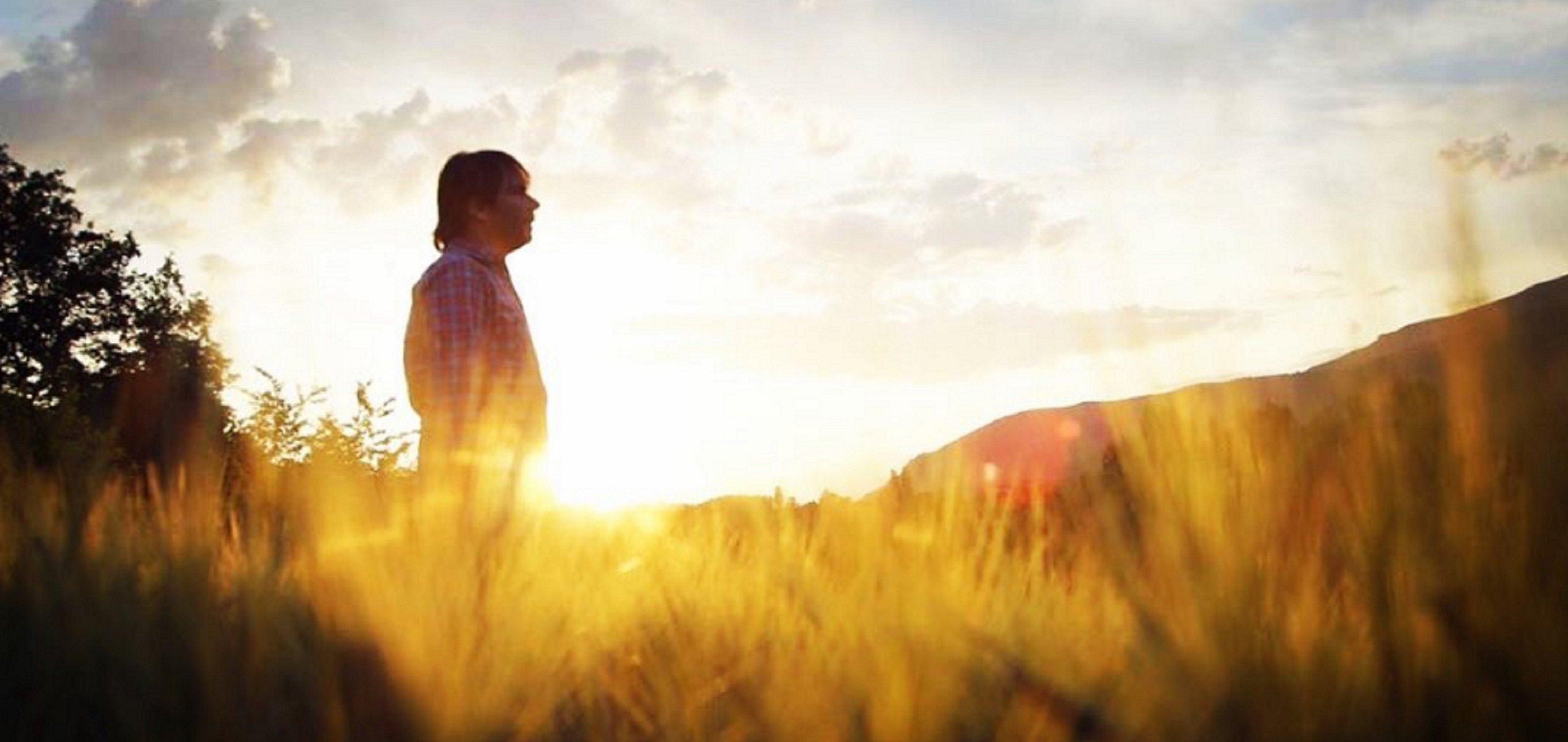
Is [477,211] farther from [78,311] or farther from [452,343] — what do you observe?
[78,311]

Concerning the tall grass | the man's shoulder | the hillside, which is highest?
the man's shoulder

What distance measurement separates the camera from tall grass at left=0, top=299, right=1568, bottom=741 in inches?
92.7

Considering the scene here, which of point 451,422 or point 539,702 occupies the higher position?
point 451,422

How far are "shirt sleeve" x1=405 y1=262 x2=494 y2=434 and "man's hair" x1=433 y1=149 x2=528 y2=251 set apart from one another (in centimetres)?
31

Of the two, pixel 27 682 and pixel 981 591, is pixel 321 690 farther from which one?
pixel 981 591

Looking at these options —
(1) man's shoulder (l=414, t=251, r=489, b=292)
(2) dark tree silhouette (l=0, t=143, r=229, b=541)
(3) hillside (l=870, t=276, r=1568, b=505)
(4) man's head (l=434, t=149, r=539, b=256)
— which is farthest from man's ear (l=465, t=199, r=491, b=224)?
(2) dark tree silhouette (l=0, t=143, r=229, b=541)

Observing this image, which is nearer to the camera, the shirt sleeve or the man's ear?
the shirt sleeve

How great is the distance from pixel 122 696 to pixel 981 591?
184 centimetres

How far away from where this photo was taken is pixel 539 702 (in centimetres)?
299

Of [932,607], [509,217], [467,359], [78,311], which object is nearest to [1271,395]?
[932,607]

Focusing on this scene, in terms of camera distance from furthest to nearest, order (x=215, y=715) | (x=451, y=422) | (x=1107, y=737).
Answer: (x=451, y=422) < (x=215, y=715) < (x=1107, y=737)

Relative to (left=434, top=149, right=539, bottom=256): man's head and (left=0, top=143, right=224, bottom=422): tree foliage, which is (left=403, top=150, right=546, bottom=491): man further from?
(left=0, top=143, right=224, bottom=422): tree foliage

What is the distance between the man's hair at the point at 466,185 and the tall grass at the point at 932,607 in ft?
9.14

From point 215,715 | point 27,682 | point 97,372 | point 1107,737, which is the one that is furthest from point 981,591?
point 97,372
